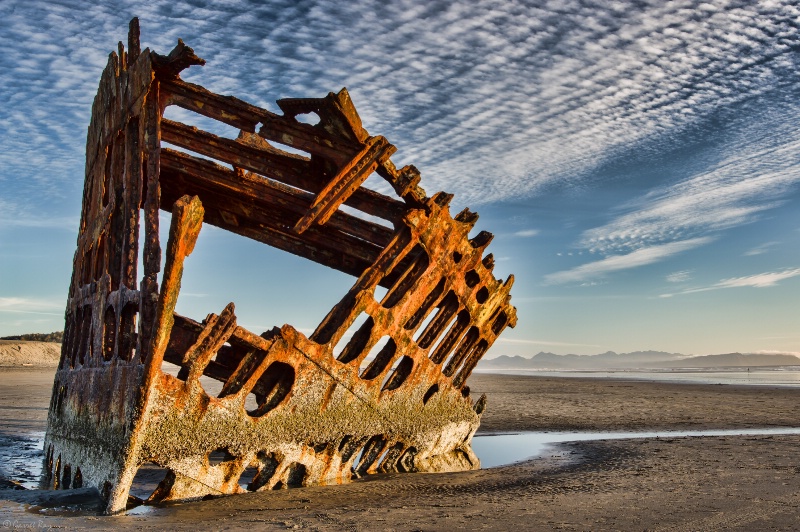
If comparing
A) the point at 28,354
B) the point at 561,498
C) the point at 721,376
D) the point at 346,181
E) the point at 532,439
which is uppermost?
the point at 721,376

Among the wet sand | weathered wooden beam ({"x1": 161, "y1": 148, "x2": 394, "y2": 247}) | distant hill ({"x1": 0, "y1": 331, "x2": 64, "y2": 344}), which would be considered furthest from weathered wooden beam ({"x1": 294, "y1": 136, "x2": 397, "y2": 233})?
distant hill ({"x1": 0, "y1": 331, "x2": 64, "y2": 344})

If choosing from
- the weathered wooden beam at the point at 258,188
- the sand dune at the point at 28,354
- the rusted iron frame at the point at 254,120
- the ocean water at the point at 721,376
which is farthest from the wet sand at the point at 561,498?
the sand dune at the point at 28,354

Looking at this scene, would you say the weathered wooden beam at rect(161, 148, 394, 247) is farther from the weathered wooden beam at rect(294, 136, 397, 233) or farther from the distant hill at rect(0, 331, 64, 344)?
the distant hill at rect(0, 331, 64, 344)

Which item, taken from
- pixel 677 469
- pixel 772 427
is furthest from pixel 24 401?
pixel 772 427

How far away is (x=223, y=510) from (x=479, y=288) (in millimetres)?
4762

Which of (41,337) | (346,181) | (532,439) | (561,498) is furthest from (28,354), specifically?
(561,498)

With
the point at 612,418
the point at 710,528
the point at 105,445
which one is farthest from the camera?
the point at 612,418

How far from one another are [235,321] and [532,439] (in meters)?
7.39

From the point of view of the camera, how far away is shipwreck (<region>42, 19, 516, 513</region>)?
4.95 metres

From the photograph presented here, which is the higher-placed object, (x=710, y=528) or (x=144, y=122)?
(x=144, y=122)

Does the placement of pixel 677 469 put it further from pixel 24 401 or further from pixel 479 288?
pixel 24 401

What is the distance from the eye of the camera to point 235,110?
5668 mm

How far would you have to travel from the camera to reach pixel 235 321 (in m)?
5.09

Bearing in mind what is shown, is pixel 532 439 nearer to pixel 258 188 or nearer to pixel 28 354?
pixel 258 188
